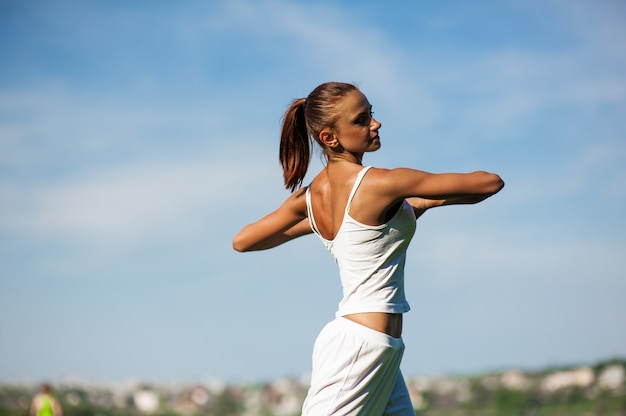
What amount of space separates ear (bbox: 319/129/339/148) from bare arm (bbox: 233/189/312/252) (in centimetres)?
38

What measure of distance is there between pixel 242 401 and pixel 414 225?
21.9 meters

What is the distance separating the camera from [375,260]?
137 inches

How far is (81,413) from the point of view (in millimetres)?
22812

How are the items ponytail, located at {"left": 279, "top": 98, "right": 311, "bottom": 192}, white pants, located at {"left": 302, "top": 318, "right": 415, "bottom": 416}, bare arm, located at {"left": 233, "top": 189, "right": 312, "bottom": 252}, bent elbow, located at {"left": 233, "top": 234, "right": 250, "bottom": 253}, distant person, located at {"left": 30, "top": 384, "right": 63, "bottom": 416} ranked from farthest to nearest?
distant person, located at {"left": 30, "top": 384, "right": 63, "bottom": 416}, bent elbow, located at {"left": 233, "top": 234, "right": 250, "bottom": 253}, bare arm, located at {"left": 233, "top": 189, "right": 312, "bottom": 252}, ponytail, located at {"left": 279, "top": 98, "right": 311, "bottom": 192}, white pants, located at {"left": 302, "top": 318, "right": 415, "bottom": 416}

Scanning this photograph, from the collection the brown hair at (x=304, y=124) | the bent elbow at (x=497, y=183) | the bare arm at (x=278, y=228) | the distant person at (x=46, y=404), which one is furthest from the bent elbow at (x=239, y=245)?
the distant person at (x=46, y=404)

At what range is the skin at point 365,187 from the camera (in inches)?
130

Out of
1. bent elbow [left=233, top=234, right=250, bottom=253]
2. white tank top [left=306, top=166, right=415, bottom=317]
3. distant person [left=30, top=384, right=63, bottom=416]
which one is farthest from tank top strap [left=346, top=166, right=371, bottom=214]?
distant person [left=30, top=384, right=63, bottom=416]

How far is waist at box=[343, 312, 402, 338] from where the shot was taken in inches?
136

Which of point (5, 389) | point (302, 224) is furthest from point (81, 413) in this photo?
point (302, 224)

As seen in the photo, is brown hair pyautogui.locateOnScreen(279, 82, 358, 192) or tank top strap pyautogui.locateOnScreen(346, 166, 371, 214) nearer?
tank top strap pyautogui.locateOnScreen(346, 166, 371, 214)

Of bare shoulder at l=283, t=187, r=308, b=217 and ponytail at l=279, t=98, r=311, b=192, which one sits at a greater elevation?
ponytail at l=279, t=98, r=311, b=192

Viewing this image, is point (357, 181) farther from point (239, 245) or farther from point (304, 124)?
point (239, 245)

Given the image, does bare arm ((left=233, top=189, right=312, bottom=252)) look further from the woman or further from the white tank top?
the white tank top

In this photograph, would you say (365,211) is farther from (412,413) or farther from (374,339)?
(412,413)
